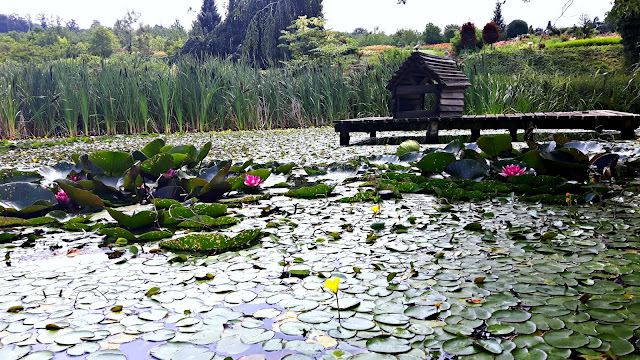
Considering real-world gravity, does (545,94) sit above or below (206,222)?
above

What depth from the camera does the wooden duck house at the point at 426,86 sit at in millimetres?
4852

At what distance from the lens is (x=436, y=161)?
267 centimetres

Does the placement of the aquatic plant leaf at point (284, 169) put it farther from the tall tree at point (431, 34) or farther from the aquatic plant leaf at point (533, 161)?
the tall tree at point (431, 34)

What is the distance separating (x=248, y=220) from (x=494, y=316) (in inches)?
45.9

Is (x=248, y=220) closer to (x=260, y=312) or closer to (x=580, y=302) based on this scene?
(x=260, y=312)

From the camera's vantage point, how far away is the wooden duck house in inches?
191

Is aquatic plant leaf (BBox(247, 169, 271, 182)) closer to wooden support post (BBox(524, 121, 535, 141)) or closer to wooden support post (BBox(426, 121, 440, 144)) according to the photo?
wooden support post (BBox(426, 121, 440, 144))

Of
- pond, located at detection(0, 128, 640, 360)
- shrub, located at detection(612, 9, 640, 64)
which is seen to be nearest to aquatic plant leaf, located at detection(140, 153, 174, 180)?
pond, located at detection(0, 128, 640, 360)

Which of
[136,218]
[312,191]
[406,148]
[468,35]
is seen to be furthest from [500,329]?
[468,35]

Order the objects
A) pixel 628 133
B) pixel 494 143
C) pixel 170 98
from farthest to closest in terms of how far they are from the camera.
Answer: pixel 170 98, pixel 628 133, pixel 494 143

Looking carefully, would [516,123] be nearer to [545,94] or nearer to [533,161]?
[533,161]

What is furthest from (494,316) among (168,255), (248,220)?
(248,220)

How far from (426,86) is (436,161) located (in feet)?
8.34

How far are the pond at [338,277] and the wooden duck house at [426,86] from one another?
276 cm
